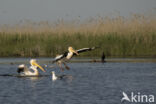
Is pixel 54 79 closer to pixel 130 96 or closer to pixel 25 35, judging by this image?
pixel 130 96

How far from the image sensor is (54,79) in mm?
17047

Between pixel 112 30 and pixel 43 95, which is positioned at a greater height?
pixel 112 30

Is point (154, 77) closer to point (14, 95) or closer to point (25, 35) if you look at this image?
point (14, 95)

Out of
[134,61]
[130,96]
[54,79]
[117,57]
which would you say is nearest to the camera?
[130,96]

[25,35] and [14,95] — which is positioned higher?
[25,35]

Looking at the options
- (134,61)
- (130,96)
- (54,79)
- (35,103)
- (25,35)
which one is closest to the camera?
(35,103)

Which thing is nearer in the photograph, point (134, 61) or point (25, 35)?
point (134, 61)

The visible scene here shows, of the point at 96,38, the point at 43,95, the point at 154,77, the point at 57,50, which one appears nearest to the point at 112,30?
the point at 96,38

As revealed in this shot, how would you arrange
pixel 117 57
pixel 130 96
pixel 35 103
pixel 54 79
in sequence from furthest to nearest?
pixel 117 57
pixel 54 79
pixel 130 96
pixel 35 103

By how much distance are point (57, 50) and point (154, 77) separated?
1420 centimetres

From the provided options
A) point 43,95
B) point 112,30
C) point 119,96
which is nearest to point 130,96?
point 119,96

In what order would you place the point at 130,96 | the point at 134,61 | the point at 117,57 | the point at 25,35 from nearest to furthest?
the point at 130,96 → the point at 134,61 → the point at 117,57 → the point at 25,35

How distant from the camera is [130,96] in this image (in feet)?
41.5

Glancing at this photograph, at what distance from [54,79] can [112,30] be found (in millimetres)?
15160
